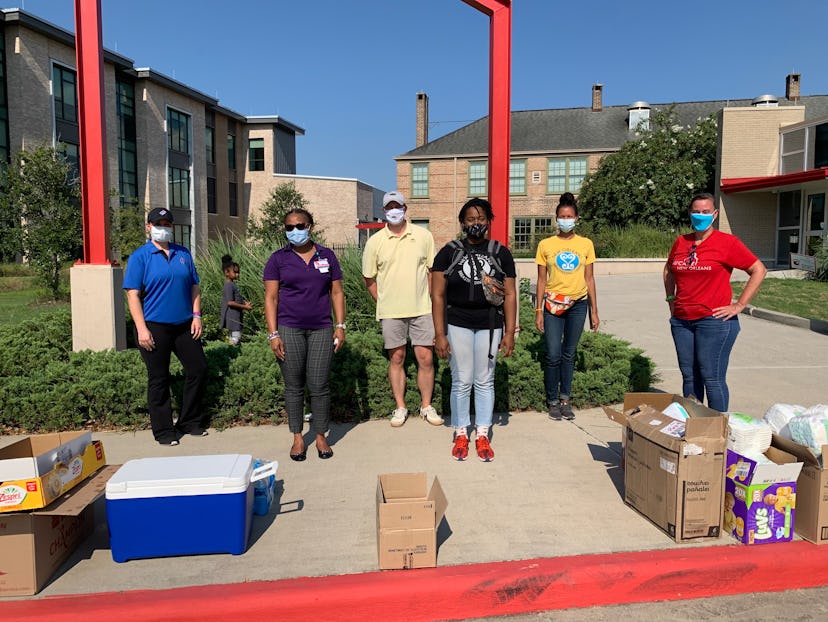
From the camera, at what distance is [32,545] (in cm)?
301

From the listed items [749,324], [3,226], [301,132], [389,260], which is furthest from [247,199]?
[389,260]

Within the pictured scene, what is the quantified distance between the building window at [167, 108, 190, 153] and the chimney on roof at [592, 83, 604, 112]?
89.8 ft

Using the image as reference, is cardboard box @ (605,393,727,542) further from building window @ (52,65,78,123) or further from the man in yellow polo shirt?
building window @ (52,65,78,123)

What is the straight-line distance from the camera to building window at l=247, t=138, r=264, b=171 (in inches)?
2104

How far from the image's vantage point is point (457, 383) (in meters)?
4.98

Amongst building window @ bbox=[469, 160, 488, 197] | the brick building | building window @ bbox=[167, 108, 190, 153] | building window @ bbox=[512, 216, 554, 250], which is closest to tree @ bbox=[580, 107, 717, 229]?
the brick building

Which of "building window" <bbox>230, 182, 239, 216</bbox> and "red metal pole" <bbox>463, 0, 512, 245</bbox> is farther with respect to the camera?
"building window" <bbox>230, 182, 239, 216</bbox>

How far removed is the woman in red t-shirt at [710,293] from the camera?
15.4ft

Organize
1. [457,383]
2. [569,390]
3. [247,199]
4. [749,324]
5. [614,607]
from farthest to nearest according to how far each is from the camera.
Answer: [247,199] → [749,324] → [569,390] → [457,383] → [614,607]

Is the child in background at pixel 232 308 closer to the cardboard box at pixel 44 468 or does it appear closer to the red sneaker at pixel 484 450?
the red sneaker at pixel 484 450

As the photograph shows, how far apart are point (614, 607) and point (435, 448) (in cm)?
218

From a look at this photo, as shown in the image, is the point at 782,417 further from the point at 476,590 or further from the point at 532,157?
the point at 532,157

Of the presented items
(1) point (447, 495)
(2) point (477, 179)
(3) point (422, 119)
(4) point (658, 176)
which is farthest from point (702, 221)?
(3) point (422, 119)

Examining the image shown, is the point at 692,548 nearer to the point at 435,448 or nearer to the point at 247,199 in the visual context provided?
the point at 435,448
